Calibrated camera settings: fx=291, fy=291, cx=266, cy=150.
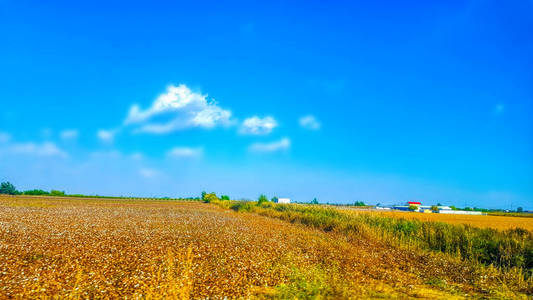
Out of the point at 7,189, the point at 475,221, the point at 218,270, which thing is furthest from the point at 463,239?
the point at 7,189

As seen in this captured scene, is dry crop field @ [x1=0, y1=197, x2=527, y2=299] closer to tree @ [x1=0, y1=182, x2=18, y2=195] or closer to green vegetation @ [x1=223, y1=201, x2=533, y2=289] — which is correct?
green vegetation @ [x1=223, y1=201, x2=533, y2=289]

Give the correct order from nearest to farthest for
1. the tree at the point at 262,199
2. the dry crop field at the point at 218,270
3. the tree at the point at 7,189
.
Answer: the dry crop field at the point at 218,270, the tree at the point at 262,199, the tree at the point at 7,189

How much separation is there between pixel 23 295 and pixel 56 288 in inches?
25.7

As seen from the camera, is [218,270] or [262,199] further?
[262,199]

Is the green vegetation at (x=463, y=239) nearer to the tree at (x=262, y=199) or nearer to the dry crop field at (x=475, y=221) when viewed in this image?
the dry crop field at (x=475, y=221)

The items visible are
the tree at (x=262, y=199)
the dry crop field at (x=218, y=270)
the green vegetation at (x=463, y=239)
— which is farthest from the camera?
the tree at (x=262, y=199)

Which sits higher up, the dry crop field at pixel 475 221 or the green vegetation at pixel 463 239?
the green vegetation at pixel 463 239

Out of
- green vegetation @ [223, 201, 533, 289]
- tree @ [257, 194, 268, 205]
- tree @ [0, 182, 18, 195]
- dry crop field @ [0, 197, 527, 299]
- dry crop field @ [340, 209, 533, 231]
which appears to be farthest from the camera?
tree @ [0, 182, 18, 195]

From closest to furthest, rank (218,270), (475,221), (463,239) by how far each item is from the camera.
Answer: (218,270), (463,239), (475,221)

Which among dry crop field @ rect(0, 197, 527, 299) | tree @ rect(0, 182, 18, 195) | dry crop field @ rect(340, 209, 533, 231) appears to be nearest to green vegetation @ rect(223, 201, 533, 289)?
dry crop field @ rect(0, 197, 527, 299)

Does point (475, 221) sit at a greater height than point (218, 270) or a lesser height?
lesser

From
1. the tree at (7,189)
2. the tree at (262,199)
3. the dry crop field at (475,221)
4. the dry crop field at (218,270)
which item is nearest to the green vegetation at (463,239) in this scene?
the dry crop field at (218,270)

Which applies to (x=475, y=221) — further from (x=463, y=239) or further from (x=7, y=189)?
(x=7, y=189)

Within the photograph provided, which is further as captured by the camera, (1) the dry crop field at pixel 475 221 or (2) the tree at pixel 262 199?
(2) the tree at pixel 262 199
